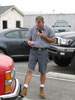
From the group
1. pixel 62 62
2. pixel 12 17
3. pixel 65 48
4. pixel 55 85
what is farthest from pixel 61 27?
pixel 55 85

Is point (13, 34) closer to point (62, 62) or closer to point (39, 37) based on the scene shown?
point (62, 62)

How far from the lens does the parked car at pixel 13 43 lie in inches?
376

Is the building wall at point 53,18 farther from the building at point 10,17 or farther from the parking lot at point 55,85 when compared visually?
the parking lot at point 55,85

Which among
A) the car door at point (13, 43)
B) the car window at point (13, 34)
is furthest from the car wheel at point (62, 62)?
the car window at point (13, 34)

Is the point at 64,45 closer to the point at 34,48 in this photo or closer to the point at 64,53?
the point at 64,53

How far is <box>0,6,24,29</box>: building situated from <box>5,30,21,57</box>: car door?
80.5 ft

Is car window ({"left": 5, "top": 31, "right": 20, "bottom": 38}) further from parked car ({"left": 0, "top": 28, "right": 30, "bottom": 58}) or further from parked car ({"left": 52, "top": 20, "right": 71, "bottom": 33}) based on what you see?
parked car ({"left": 52, "top": 20, "right": 71, "bottom": 33})

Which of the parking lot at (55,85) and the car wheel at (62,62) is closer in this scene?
the parking lot at (55,85)

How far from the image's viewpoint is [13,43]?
969 cm

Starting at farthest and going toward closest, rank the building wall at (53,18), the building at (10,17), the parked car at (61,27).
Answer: the building wall at (53,18) → the building at (10,17) → the parked car at (61,27)

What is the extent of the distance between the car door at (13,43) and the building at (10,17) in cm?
2455

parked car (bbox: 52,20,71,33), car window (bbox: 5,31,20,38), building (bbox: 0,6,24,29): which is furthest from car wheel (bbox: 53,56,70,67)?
building (bbox: 0,6,24,29)

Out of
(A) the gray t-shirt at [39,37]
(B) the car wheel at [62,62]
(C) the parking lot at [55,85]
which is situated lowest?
(C) the parking lot at [55,85]

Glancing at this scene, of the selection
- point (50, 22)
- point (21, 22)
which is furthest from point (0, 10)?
point (50, 22)
